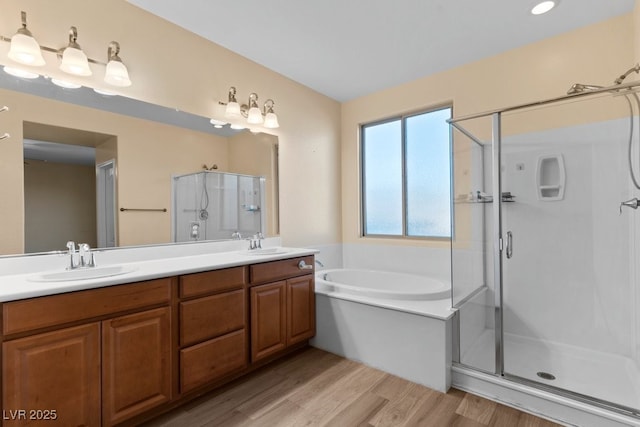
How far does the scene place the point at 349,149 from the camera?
12.0 ft

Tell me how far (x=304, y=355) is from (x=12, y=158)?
87.6 inches

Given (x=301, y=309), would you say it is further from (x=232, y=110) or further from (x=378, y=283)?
(x=232, y=110)

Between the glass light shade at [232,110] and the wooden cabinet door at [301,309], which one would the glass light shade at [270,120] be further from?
the wooden cabinet door at [301,309]

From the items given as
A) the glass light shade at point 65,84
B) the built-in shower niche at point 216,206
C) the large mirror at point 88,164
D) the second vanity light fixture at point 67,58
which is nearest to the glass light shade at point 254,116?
the large mirror at point 88,164

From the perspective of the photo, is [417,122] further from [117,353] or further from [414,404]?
[117,353]

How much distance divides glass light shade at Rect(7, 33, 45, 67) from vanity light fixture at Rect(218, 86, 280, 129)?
1.05 m

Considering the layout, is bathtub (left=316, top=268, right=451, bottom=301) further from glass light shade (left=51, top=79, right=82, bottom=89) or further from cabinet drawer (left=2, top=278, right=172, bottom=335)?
glass light shade (left=51, top=79, right=82, bottom=89)

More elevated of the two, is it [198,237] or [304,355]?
[198,237]

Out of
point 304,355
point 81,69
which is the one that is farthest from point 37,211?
point 304,355

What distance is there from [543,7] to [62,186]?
10.6 feet

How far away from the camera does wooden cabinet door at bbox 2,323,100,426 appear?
1160 millimetres

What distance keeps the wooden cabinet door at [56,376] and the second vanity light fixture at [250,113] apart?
1.74m

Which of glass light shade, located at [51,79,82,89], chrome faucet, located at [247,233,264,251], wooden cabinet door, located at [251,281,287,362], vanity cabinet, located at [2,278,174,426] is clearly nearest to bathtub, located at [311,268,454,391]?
wooden cabinet door, located at [251,281,287,362]

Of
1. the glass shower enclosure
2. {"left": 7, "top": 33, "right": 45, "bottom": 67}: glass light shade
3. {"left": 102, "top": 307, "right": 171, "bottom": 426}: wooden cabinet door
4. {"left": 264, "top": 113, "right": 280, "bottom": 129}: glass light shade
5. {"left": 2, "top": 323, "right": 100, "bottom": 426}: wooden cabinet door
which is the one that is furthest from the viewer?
{"left": 264, "top": 113, "right": 280, "bottom": 129}: glass light shade
